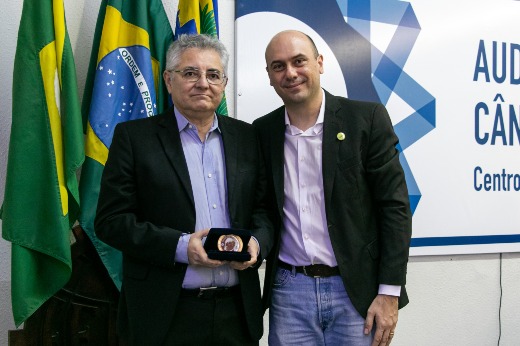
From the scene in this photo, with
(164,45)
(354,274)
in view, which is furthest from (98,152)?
(354,274)

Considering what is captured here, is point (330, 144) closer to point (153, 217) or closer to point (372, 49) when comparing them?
point (153, 217)

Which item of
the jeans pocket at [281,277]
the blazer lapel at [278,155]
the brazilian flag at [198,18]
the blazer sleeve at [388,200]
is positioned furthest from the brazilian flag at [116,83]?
the blazer sleeve at [388,200]

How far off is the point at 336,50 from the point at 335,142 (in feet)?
3.68

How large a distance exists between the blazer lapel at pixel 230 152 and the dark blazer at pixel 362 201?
17cm

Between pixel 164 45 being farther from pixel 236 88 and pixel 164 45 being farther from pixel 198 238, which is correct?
pixel 198 238

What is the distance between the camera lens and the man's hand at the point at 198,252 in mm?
1108

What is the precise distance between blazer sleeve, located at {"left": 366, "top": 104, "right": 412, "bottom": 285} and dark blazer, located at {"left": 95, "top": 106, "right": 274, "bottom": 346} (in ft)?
1.39

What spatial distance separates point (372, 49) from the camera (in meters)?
2.33

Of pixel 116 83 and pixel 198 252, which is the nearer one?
pixel 198 252

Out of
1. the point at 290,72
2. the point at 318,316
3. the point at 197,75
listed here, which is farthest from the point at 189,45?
the point at 318,316

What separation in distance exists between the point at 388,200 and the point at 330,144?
29 centimetres

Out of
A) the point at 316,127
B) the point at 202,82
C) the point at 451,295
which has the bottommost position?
the point at 451,295

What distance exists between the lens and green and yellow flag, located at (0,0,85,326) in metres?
1.57

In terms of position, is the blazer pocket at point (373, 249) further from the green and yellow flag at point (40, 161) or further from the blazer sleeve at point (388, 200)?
the green and yellow flag at point (40, 161)
